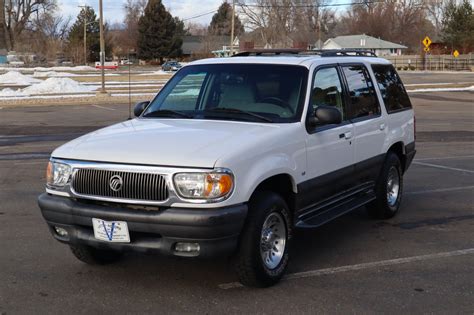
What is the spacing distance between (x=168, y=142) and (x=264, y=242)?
1.12 m

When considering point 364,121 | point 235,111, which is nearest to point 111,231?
point 235,111

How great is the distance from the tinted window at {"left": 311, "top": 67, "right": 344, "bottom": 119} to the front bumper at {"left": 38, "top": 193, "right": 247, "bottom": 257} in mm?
1693

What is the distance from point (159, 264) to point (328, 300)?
1650mm

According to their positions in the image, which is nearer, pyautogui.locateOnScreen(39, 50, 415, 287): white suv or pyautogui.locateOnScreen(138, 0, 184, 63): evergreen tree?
pyautogui.locateOnScreen(39, 50, 415, 287): white suv

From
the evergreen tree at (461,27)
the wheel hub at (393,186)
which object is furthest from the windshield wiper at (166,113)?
the evergreen tree at (461,27)

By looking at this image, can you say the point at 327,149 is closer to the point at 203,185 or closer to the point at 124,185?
the point at 203,185

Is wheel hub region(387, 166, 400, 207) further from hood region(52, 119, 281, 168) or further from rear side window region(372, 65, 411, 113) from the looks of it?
hood region(52, 119, 281, 168)

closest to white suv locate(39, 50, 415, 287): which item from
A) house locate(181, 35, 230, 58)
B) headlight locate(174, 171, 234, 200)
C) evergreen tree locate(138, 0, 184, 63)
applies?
headlight locate(174, 171, 234, 200)

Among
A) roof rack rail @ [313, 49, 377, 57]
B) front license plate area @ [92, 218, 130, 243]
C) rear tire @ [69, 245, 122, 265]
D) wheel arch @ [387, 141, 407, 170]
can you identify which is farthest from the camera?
wheel arch @ [387, 141, 407, 170]

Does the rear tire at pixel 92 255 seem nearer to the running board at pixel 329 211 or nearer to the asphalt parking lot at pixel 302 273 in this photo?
the asphalt parking lot at pixel 302 273

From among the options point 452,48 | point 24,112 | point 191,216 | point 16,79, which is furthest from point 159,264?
point 452,48

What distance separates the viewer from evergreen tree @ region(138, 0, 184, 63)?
9344 centimetres

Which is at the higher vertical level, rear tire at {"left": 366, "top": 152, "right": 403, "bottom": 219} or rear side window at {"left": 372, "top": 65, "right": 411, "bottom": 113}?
rear side window at {"left": 372, "top": 65, "right": 411, "bottom": 113}

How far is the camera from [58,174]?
4680 mm
